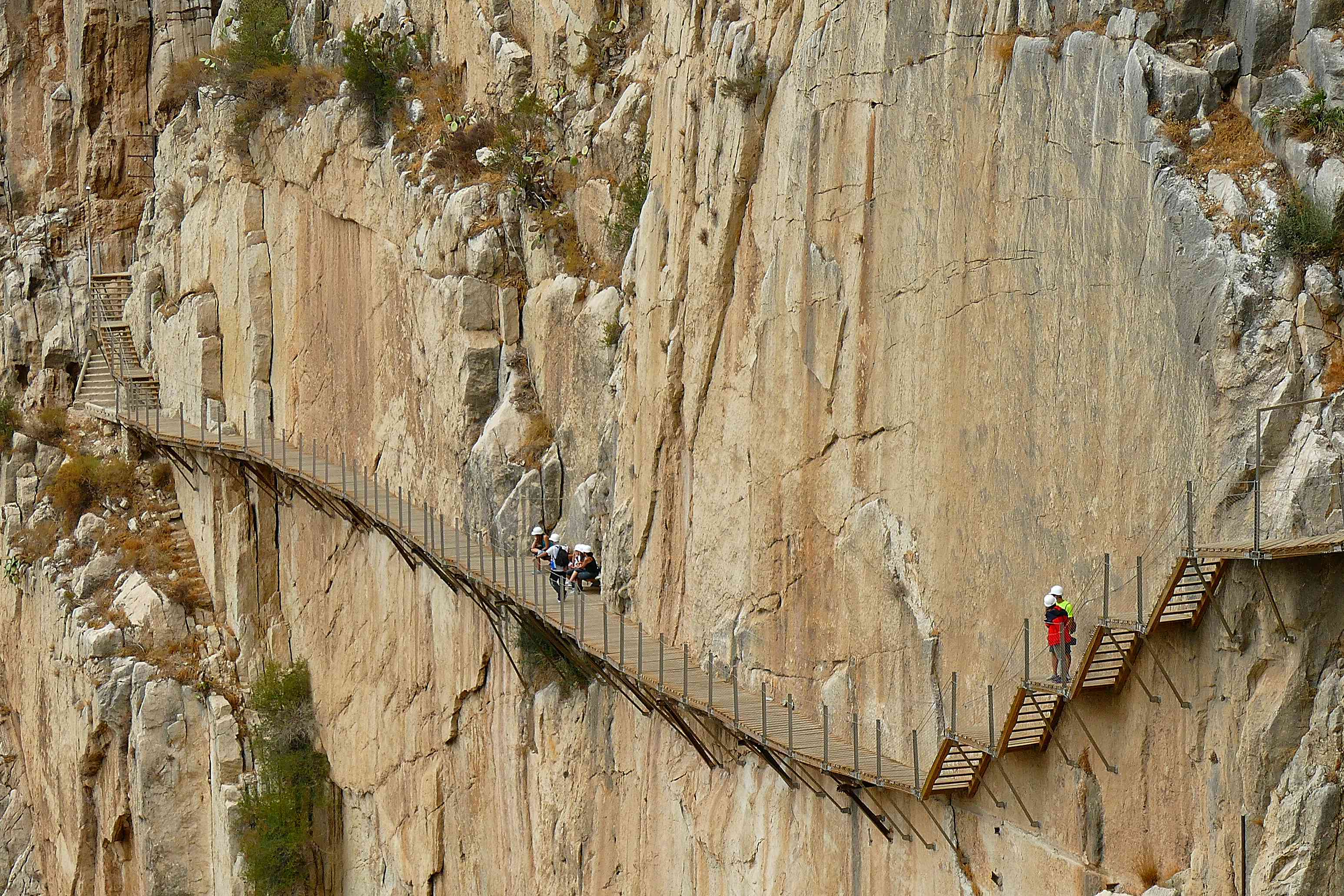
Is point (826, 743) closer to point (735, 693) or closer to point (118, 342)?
point (735, 693)

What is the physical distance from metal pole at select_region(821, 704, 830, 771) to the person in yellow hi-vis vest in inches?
123

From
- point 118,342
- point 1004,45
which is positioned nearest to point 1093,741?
point 1004,45

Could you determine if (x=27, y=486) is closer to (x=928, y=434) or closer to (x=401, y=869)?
(x=401, y=869)

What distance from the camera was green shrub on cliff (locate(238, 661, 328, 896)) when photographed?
122ft

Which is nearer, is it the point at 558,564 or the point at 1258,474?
the point at 1258,474

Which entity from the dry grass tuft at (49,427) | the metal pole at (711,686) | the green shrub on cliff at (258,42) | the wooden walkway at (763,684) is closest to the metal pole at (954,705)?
the wooden walkway at (763,684)

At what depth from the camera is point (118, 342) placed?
49438 mm

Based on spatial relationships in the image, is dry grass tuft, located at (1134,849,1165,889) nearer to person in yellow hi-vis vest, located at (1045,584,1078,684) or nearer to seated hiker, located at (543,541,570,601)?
person in yellow hi-vis vest, located at (1045,584,1078,684)

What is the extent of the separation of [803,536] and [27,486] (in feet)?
105

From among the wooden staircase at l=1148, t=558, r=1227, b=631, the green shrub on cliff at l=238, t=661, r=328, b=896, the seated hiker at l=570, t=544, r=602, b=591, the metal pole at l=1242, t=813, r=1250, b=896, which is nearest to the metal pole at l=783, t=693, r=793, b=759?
the wooden staircase at l=1148, t=558, r=1227, b=631

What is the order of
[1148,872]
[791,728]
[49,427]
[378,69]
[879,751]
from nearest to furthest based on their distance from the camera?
[1148,872], [879,751], [791,728], [378,69], [49,427]

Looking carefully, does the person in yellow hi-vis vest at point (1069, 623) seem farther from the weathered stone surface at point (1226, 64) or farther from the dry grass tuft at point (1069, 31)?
the dry grass tuft at point (1069, 31)

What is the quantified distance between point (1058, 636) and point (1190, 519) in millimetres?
2082

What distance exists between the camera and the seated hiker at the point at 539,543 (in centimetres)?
2803
